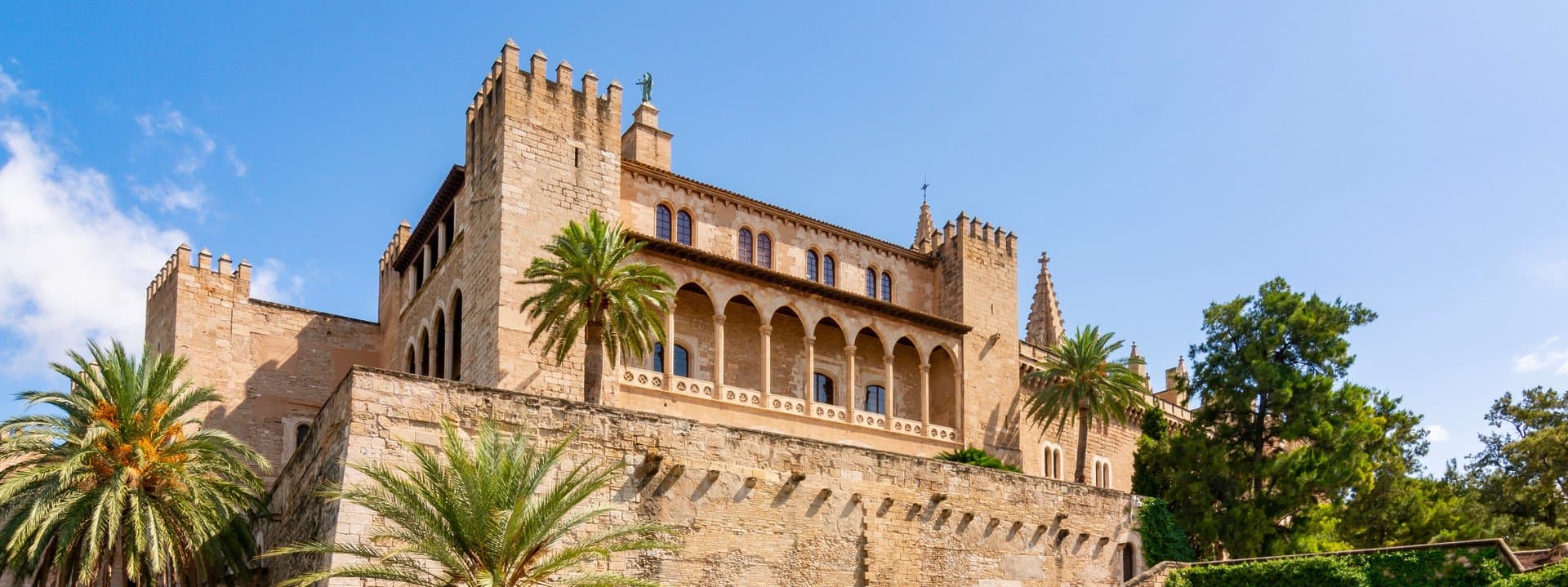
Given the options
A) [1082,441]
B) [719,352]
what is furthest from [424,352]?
[1082,441]

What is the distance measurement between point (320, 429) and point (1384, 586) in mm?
23047

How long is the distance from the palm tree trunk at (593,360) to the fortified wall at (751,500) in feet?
12.8

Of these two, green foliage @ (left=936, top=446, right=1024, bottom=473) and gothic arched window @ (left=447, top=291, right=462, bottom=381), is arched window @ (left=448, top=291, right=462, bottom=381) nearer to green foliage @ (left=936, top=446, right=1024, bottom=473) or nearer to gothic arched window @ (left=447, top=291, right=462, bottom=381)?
gothic arched window @ (left=447, top=291, right=462, bottom=381)

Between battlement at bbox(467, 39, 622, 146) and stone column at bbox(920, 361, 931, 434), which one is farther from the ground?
battlement at bbox(467, 39, 622, 146)

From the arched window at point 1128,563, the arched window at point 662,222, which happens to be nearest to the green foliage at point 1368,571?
the arched window at point 1128,563

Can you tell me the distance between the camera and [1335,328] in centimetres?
4006

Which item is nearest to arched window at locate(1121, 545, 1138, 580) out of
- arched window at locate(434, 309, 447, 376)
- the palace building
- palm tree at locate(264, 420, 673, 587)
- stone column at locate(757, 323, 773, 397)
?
the palace building

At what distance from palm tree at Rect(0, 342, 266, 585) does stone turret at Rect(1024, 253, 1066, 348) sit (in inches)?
1582

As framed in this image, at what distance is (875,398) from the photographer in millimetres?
42438

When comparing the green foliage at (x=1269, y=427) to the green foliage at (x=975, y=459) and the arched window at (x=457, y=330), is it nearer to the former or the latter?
the green foliage at (x=975, y=459)

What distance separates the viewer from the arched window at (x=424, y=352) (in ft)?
126

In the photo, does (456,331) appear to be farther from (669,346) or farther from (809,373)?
(809,373)

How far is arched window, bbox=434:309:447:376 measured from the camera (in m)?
37.3

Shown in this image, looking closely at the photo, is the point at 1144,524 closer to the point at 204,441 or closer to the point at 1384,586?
the point at 1384,586
